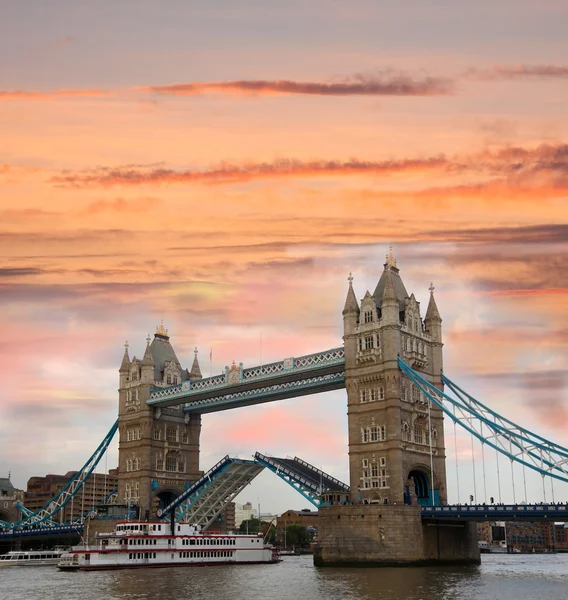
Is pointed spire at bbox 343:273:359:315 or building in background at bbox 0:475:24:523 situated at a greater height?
pointed spire at bbox 343:273:359:315

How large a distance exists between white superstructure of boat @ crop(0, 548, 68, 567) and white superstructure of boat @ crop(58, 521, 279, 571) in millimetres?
26344

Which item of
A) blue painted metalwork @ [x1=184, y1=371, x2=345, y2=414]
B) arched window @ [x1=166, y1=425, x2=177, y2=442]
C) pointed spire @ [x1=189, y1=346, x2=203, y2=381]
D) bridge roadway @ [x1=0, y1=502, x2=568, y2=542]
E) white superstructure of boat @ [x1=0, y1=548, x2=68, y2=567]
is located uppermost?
pointed spire @ [x1=189, y1=346, x2=203, y2=381]

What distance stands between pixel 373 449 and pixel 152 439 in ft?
137

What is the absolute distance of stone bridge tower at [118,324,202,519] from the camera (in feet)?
410

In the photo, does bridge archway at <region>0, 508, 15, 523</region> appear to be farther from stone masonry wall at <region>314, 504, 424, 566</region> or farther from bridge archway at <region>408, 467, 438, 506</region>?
bridge archway at <region>408, 467, 438, 506</region>

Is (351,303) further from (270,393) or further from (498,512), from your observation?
(498,512)

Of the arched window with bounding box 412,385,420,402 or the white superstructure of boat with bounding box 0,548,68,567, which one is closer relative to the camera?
the arched window with bounding box 412,385,420,402

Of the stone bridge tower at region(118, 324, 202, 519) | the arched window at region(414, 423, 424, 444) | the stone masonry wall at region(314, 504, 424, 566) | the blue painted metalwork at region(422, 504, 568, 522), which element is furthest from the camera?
the stone bridge tower at region(118, 324, 202, 519)

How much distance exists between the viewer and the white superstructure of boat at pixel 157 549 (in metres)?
99.2

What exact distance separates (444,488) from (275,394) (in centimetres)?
2536

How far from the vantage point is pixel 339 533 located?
8988 cm

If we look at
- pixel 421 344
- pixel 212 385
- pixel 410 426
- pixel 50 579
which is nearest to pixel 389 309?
pixel 421 344

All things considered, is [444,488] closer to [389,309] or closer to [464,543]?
[464,543]

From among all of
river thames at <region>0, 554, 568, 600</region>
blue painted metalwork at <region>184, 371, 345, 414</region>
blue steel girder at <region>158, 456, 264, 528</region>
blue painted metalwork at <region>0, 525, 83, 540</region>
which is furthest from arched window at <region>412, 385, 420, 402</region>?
blue painted metalwork at <region>0, 525, 83, 540</region>
